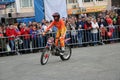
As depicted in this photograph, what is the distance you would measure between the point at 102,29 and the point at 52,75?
9357mm

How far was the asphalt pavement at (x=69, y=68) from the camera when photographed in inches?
437

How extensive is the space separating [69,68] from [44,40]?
6666 millimetres

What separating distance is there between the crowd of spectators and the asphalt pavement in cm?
263

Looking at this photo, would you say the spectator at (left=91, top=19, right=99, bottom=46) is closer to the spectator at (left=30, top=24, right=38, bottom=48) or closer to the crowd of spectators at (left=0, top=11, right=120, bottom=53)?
the crowd of spectators at (left=0, top=11, right=120, bottom=53)

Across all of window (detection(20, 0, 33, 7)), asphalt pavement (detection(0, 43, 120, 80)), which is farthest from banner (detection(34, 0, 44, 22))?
window (detection(20, 0, 33, 7))

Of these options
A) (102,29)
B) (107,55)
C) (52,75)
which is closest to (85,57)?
(107,55)

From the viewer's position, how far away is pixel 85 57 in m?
15.3

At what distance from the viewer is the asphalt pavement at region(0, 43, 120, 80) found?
11.1 meters

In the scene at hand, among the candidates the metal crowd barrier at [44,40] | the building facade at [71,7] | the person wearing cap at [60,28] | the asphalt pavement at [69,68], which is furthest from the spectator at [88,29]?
the building facade at [71,7]

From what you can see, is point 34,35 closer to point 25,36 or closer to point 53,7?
point 25,36

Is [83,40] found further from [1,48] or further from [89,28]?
[1,48]

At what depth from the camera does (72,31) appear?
19.6m

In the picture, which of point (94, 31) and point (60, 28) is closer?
point (60, 28)

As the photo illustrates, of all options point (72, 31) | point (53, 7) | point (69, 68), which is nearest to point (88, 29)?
point (72, 31)
